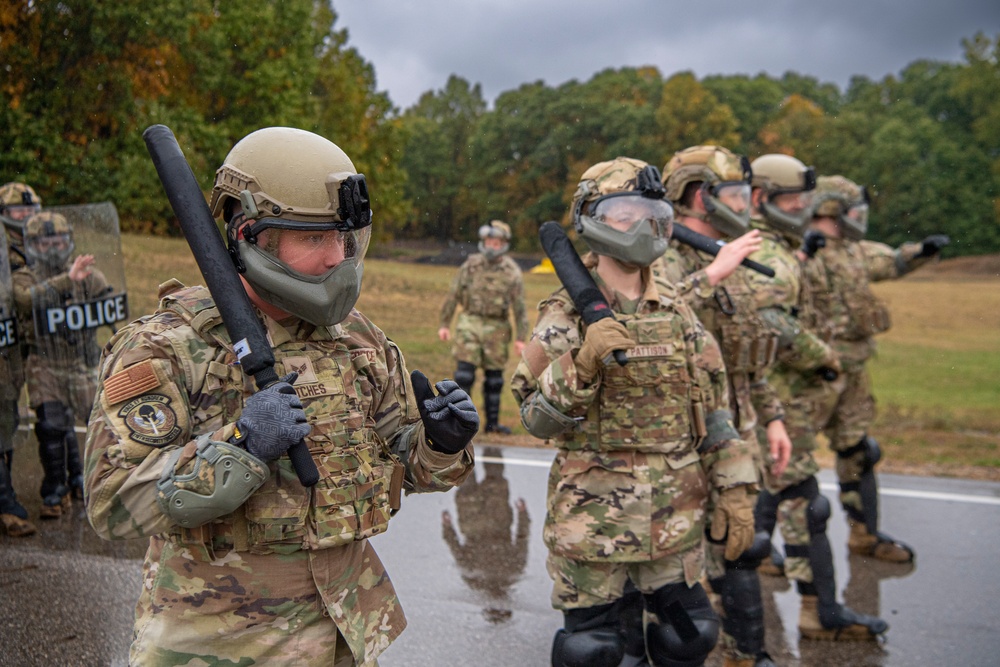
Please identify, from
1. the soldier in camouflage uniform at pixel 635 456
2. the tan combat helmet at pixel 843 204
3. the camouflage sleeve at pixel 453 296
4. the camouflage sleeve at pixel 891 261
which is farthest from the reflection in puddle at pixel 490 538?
the camouflage sleeve at pixel 891 261

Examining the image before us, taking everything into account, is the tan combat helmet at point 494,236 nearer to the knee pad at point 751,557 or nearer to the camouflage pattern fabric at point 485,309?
the camouflage pattern fabric at point 485,309

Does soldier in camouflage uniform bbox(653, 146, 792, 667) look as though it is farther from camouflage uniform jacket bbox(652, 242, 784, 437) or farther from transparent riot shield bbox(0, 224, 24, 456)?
transparent riot shield bbox(0, 224, 24, 456)

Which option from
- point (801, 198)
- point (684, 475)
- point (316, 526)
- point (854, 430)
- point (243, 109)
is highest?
point (243, 109)

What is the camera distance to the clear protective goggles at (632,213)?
151 inches

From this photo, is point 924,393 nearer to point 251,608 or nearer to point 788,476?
point 788,476

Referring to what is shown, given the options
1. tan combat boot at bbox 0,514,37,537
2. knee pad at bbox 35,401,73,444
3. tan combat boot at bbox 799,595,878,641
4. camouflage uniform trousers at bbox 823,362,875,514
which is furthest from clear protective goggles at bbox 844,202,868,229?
tan combat boot at bbox 0,514,37,537

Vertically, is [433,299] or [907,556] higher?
[433,299]

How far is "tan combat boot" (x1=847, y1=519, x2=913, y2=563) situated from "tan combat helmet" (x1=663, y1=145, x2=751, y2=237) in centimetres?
279

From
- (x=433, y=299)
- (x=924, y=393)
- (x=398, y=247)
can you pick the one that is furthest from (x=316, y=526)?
(x=924, y=393)

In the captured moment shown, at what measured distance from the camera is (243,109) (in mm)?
8406

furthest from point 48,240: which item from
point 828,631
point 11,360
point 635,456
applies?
point 828,631

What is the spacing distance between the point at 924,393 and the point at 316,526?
42.5 feet

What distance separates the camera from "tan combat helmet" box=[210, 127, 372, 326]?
247 centimetres

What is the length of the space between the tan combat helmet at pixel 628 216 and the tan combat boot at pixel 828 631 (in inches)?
102
